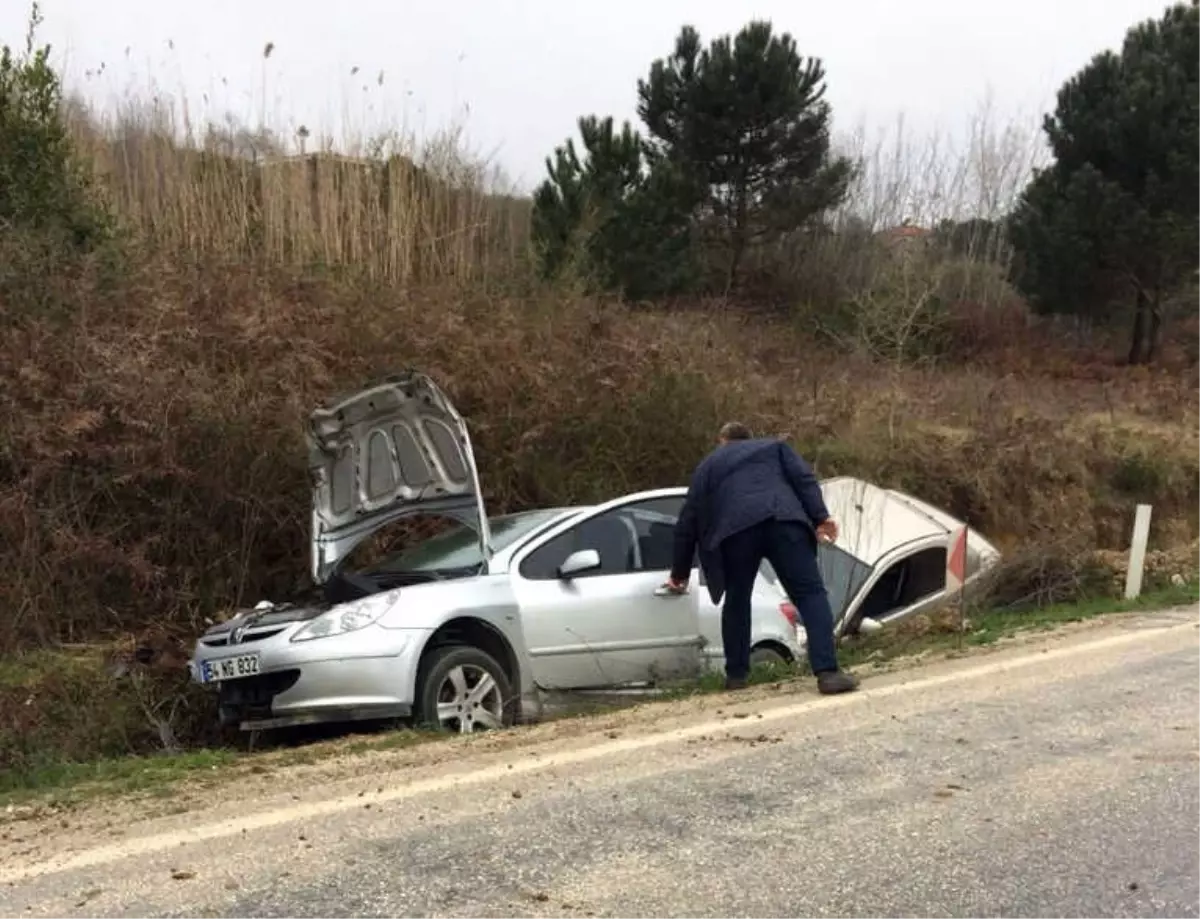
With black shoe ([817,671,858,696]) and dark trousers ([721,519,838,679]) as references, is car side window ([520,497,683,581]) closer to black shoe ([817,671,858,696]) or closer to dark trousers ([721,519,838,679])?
dark trousers ([721,519,838,679])

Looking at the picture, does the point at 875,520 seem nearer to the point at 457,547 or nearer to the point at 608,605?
the point at 608,605

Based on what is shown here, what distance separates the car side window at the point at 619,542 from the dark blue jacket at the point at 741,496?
1.72 ft

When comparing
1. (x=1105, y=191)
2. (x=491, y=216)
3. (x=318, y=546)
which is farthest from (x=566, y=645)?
(x=1105, y=191)

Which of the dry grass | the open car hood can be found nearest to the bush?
the dry grass

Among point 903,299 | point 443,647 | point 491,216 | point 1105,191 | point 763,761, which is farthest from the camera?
point 1105,191

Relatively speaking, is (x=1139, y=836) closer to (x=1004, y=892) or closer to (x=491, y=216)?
(x=1004, y=892)

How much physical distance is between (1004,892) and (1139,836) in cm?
85

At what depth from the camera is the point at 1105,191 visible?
28.7 metres

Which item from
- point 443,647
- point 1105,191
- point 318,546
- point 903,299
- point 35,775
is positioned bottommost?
point 35,775

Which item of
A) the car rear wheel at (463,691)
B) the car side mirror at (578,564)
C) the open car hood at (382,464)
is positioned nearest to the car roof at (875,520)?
the car side mirror at (578,564)

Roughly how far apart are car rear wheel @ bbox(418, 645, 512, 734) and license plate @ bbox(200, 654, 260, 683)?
3.07 ft

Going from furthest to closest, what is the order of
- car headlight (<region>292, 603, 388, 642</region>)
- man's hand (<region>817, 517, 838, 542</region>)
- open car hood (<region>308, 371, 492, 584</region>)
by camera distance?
1. open car hood (<region>308, 371, 492, 584</region>)
2. man's hand (<region>817, 517, 838, 542</region>)
3. car headlight (<region>292, 603, 388, 642</region>)

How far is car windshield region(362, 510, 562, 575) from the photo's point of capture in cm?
766

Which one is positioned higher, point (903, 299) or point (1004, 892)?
point (903, 299)
